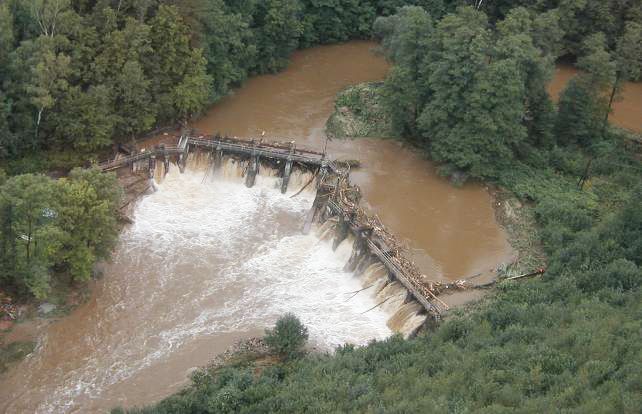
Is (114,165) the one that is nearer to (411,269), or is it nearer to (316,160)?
(316,160)

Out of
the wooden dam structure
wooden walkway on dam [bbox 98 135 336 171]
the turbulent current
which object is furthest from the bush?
wooden walkway on dam [bbox 98 135 336 171]

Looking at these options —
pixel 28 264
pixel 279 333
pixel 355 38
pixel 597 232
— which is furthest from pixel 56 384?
pixel 355 38

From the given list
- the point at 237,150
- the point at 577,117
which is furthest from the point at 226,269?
the point at 577,117

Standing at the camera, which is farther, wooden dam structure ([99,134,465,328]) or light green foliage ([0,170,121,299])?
wooden dam structure ([99,134,465,328])

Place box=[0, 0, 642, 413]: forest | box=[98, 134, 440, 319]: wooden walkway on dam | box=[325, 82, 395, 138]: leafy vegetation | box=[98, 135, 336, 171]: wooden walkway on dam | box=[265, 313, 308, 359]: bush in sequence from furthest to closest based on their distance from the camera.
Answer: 1. box=[325, 82, 395, 138]: leafy vegetation
2. box=[98, 135, 336, 171]: wooden walkway on dam
3. box=[98, 134, 440, 319]: wooden walkway on dam
4. box=[265, 313, 308, 359]: bush
5. box=[0, 0, 642, 413]: forest

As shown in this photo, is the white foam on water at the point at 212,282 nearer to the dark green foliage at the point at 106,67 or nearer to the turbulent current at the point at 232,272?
the turbulent current at the point at 232,272

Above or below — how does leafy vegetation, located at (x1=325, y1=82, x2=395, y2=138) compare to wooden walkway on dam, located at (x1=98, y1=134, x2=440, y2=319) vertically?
above

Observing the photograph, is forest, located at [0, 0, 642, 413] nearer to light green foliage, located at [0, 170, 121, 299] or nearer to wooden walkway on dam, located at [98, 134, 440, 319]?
light green foliage, located at [0, 170, 121, 299]

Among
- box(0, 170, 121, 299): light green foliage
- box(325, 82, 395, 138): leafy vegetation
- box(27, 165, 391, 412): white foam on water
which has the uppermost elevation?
box(325, 82, 395, 138): leafy vegetation
